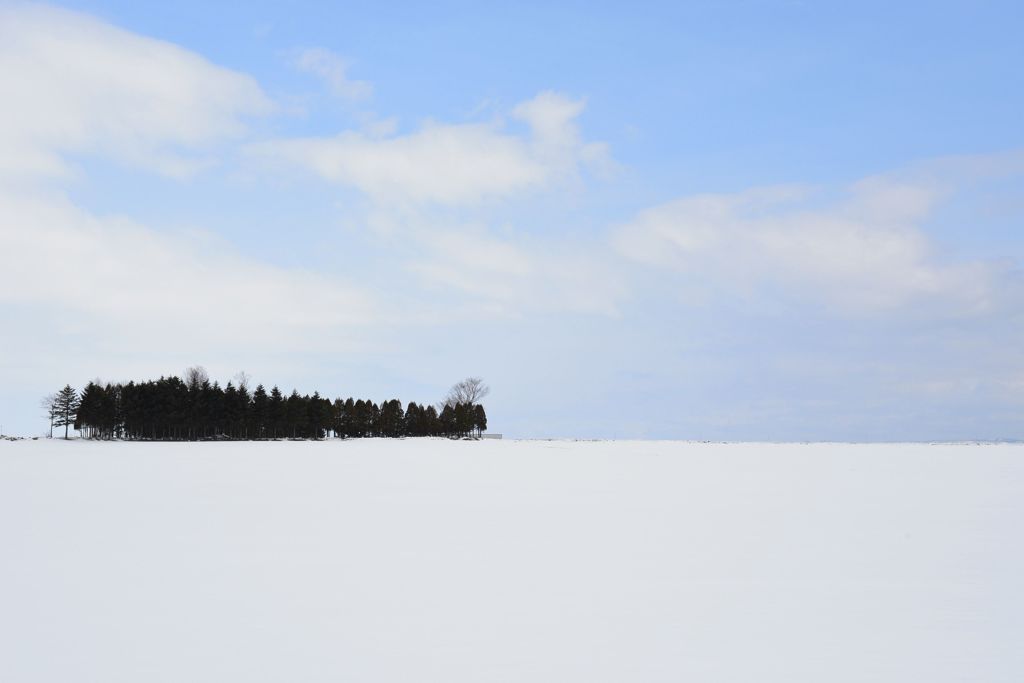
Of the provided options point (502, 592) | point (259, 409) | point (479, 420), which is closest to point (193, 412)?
point (259, 409)

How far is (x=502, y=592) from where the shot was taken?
13.5 metres

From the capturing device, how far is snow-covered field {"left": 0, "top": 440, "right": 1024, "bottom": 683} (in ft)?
32.1

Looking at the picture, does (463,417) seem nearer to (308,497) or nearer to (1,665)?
(308,497)

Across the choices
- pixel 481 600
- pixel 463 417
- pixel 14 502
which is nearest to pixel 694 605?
pixel 481 600

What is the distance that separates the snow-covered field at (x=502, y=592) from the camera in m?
9.77

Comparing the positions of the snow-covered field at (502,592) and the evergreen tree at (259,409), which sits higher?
the evergreen tree at (259,409)

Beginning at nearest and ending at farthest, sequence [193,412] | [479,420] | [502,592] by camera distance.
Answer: [502,592] < [193,412] < [479,420]

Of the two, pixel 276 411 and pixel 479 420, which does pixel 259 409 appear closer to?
pixel 276 411

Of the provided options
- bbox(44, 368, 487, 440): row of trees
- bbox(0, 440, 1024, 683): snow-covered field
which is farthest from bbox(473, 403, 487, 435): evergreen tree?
bbox(0, 440, 1024, 683): snow-covered field

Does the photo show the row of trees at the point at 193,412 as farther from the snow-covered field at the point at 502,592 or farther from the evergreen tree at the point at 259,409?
the snow-covered field at the point at 502,592

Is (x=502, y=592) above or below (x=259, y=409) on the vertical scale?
below

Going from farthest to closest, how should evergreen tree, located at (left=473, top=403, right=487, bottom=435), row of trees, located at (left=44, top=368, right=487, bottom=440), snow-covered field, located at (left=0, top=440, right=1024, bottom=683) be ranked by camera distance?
evergreen tree, located at (left=473, top=403, right=487, bottom=435), row of trees, located at (left=44, top=368, right=487, bottom=440), snow-covered field, located at (left=0, top=440, right=1024, bottom=683)

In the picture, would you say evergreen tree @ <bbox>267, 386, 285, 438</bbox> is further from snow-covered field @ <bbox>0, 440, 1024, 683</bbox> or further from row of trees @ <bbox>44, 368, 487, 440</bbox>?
snow-covered field @ <bbox>0, 440, 1024, 683</bbox>

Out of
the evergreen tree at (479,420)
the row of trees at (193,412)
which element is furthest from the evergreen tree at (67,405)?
the evergreen tree at (479,420)
